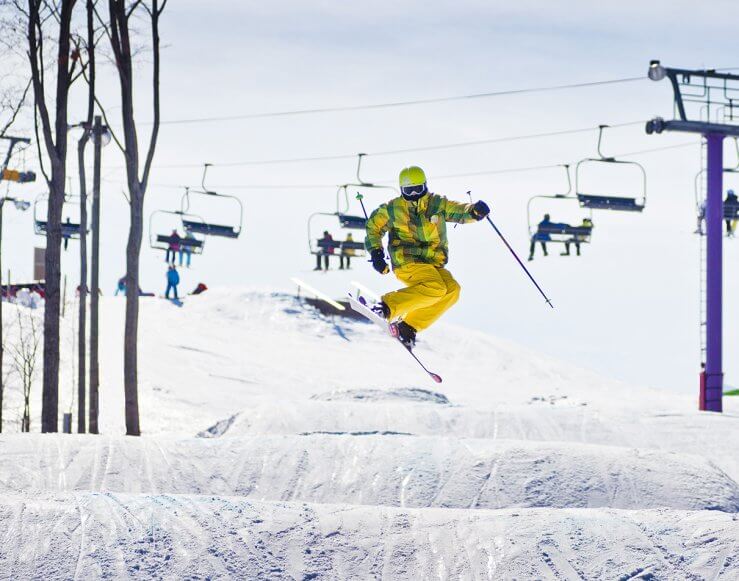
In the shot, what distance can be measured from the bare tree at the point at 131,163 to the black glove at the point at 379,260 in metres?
10.4

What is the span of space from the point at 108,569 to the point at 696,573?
413cm

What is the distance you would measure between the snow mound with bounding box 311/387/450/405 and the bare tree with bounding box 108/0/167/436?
3776 millimetres

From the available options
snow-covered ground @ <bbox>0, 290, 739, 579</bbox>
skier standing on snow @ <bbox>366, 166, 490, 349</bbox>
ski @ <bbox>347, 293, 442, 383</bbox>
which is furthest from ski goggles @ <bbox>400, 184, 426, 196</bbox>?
snow-covered ground @ <bbox>0, 290, 739, 579</bbox>

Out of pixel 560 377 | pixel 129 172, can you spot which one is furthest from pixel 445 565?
pixel 560 377

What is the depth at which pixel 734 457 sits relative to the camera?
1798cm

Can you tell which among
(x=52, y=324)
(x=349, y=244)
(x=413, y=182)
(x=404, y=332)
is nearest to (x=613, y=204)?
(x=349, y=244)

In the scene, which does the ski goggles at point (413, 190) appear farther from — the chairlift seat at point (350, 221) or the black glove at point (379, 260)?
the chairlift seat at point (350, 221)

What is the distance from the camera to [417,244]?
1086 centimetres

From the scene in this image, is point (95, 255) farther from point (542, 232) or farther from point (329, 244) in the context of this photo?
point (542, 232)

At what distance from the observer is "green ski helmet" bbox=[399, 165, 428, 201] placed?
10117mm

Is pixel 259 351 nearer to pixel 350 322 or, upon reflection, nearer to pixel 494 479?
pixel 350 322

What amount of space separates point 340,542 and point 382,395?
14.3m

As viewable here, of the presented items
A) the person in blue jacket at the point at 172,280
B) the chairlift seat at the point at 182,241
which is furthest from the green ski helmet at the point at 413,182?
the person in blue jacket at the point at 172,280

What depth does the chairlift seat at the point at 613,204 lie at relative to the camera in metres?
23.0
